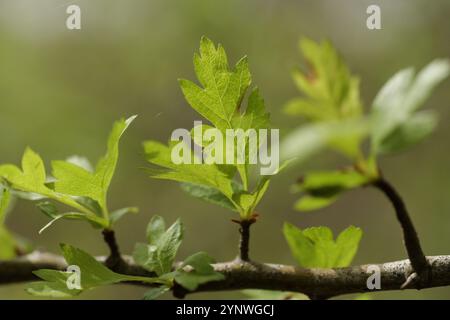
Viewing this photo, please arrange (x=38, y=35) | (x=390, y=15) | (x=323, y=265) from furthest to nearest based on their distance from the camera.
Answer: (x=38, y=35) < (x=390, y=15) < (x=323, y=265)

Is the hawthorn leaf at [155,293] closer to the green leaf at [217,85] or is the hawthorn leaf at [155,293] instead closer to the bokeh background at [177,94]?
the green leaf at [217,85]

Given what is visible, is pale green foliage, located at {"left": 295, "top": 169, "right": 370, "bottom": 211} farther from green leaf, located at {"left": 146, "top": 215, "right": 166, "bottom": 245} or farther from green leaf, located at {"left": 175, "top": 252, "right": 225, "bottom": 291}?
green leaf, located at {"left": 146, "top": 215, "right": 166, "bottom": 245}

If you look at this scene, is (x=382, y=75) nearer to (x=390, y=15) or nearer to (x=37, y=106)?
(x=390, y=15)

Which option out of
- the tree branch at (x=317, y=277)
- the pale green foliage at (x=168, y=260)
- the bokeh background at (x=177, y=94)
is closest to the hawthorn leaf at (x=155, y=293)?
the pale green foliage at (x=168, y=260)

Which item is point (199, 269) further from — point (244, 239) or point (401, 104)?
point (401, 104)

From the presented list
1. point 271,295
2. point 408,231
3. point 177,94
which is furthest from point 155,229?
point 177,94

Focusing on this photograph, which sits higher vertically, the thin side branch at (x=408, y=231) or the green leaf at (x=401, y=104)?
the green leaf at (x=401, y=104)

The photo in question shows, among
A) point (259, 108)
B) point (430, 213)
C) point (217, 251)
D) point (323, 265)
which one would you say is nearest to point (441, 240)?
point (430, 213)
